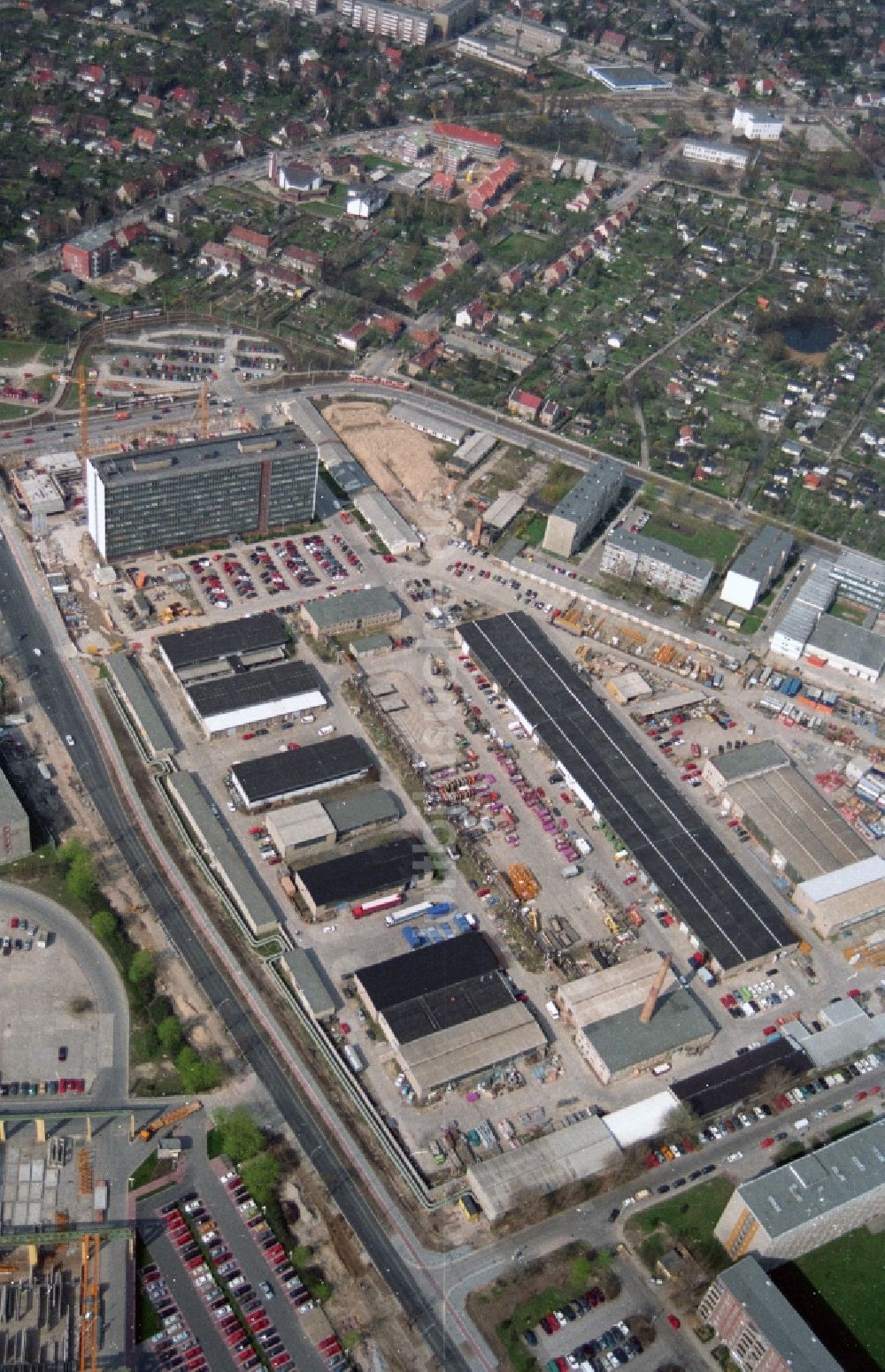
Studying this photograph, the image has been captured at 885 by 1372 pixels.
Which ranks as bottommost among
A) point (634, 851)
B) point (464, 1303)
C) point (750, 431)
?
point (464, 1303)

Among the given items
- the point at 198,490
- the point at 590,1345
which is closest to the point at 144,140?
the point at 198,490

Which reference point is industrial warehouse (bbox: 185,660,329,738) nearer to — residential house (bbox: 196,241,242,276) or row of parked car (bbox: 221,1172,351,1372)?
row of parked car (bbox: 221,1172,351,1372)

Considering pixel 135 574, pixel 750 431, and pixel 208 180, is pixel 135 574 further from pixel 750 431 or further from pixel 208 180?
pixel 208 180

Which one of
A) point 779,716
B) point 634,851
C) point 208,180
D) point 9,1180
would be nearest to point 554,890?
point 634,851

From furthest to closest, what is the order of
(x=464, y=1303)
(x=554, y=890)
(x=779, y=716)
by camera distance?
1. (x=779, y=716)
2. (x=554, y=890)
3. (x=464, y=1303)

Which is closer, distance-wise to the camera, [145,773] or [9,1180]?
[9,1180]

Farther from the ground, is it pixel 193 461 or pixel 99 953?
pixel 193 461

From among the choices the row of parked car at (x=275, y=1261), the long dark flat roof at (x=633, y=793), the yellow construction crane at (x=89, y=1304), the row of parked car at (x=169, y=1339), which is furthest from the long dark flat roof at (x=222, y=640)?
the row of parked car at (x=169, y=1339)
